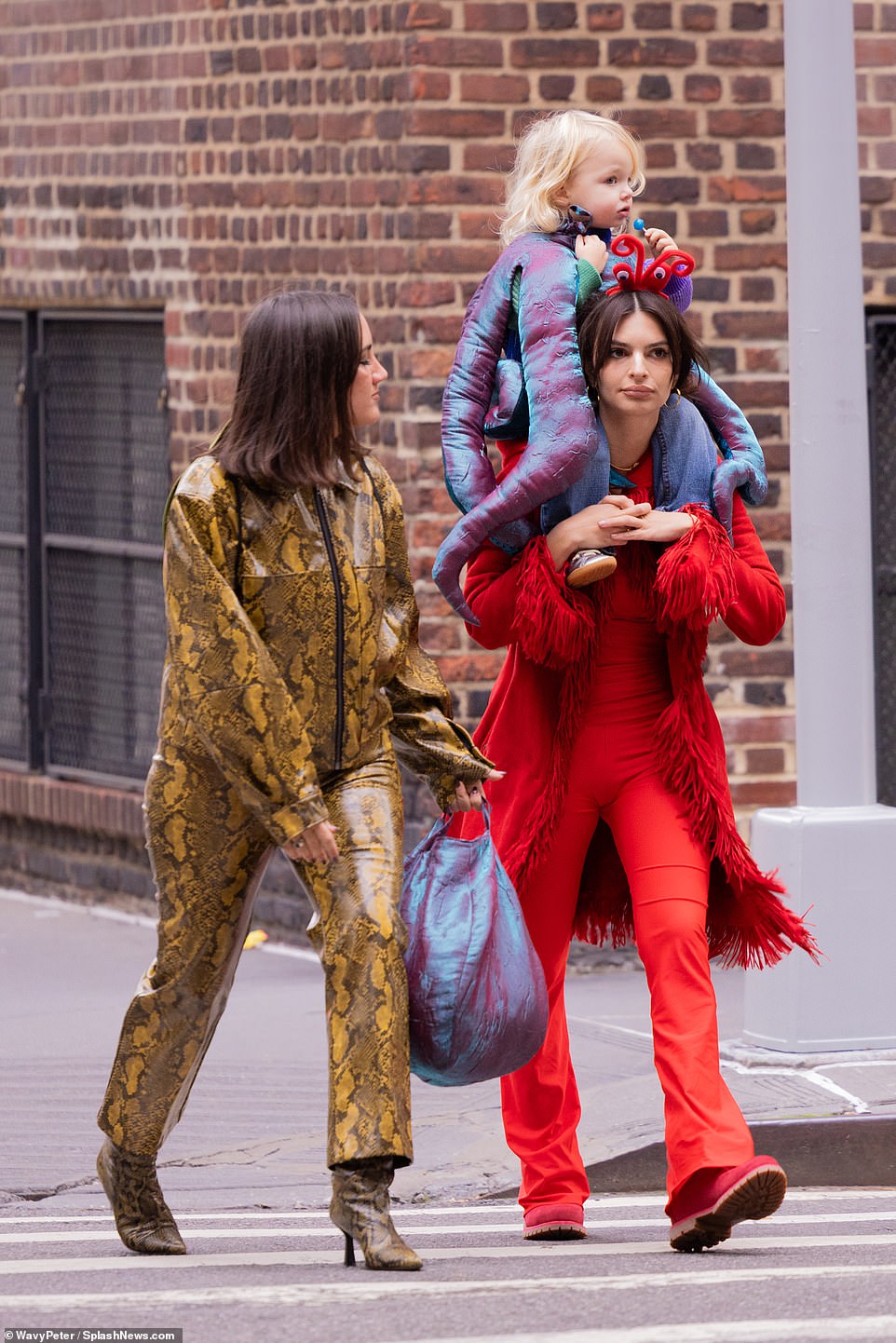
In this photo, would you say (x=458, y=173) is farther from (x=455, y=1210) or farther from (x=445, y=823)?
(x=445, y=823)

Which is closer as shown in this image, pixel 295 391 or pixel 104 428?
pixel 295 391

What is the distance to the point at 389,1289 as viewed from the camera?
469 centimetres

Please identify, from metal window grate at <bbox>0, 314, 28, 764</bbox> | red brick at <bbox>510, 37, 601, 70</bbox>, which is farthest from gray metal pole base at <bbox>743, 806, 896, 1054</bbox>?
metal window grate at <bbox>0, 314, 28, 764</bbox>

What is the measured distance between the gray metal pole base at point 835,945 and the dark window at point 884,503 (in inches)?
90.9

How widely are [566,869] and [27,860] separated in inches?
236

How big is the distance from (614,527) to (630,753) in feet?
1.53

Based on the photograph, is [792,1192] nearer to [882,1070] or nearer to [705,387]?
[882,1070]

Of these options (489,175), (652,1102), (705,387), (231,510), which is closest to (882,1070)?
(652,1102)

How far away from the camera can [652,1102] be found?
661 centimetres

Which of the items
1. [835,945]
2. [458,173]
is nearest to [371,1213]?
[835,945]

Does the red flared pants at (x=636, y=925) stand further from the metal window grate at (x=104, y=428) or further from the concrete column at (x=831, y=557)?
the metal window grate at (x=104, y=428)

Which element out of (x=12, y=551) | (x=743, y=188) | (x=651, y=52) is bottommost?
(x=12, y=551)

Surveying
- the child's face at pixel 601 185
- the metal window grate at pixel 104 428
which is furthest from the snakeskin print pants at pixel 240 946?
the metal window grate at pixel 104 428

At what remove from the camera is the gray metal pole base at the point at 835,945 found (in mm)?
6965
